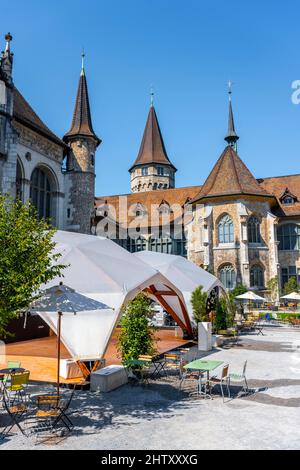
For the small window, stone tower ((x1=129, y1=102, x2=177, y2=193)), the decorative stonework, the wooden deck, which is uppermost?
stone tower ((x1=129, y1=102, x2=177, y2=193))

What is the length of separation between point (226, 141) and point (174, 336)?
3760 cm

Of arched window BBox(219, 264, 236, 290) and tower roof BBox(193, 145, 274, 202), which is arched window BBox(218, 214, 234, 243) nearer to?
tower roof BBox(193, 145, 274, 202)

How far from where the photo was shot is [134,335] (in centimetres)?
1090

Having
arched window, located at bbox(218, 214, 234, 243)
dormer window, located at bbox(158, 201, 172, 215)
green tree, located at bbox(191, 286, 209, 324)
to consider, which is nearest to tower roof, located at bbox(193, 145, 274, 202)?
arched window, located at bbox(218, 214, 234, 243)

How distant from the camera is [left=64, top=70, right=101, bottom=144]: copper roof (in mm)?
32594

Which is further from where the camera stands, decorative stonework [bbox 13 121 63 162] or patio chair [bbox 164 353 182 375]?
decorative stonework [bbox 13 121 63 162]

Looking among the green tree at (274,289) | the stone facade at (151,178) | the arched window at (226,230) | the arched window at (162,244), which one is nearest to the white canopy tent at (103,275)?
the green tree at (274,289)

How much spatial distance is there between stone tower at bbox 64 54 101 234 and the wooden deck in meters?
12.7

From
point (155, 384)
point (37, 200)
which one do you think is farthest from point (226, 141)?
point (155, 384)

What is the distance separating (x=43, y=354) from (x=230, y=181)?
29.2 m

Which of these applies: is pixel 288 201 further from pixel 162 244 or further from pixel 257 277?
pixel 162 244

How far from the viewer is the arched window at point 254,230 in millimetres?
38250

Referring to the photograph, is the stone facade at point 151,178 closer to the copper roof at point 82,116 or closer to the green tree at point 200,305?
the copper roof at point 82,116

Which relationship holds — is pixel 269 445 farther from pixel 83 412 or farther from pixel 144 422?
pixel 83 412
